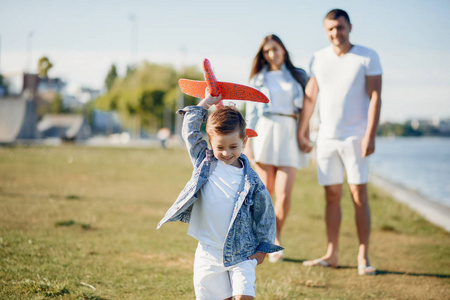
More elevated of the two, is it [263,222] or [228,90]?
[228,90]

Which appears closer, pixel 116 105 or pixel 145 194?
pixel 145 194

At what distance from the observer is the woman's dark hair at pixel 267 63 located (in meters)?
4.85

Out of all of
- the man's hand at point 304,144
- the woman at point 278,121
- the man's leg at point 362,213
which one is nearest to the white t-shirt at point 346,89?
the man's hand at point 304,144

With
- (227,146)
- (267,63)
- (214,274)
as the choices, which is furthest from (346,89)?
(214,274)

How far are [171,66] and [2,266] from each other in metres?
57.4

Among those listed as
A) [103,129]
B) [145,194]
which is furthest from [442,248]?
[103,129]

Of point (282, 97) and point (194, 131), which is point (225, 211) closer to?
point (194, 131)

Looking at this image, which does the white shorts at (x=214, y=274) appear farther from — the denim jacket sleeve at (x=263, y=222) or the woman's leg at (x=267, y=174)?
the woman's leg at (x=267, y=174)

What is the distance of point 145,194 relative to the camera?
29.7ft

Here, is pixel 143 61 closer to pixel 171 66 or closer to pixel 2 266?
pixel 171 66

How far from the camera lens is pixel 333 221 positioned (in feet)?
15.4

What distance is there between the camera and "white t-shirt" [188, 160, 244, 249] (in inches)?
107

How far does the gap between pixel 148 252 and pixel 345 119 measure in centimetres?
238

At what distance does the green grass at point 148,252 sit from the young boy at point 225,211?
36.7 inches
